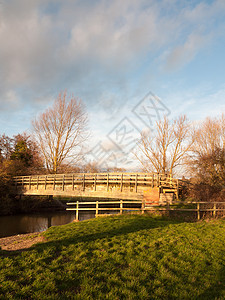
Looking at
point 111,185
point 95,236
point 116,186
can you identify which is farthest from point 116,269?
point 111,185

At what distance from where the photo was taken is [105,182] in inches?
729

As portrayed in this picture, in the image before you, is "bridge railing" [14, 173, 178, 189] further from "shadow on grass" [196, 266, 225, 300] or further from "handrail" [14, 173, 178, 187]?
"shadow on grass" [196, 266, 225, 300]

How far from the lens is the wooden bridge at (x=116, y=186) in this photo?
55.1ft

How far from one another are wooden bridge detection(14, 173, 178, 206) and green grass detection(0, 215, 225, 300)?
772cm

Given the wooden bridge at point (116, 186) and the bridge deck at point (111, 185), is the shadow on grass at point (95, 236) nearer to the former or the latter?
the wooden bridge at point (116, 186)

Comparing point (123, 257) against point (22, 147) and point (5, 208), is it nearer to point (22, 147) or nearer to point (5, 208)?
point (5, 208)

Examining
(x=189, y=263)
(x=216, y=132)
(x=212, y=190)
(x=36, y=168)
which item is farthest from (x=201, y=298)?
(x=36, y=168)

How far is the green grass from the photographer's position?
394 centimetres

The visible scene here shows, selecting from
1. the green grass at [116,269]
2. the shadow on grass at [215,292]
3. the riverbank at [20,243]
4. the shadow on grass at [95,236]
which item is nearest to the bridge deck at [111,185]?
the shadow on grass at [95,236]

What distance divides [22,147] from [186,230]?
30.0 metres

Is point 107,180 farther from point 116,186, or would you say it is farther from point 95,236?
point 95,236

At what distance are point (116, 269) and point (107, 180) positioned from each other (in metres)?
12.9

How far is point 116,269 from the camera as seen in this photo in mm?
5000

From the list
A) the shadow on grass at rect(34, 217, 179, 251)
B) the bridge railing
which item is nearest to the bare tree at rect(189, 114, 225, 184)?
the bridge railing
